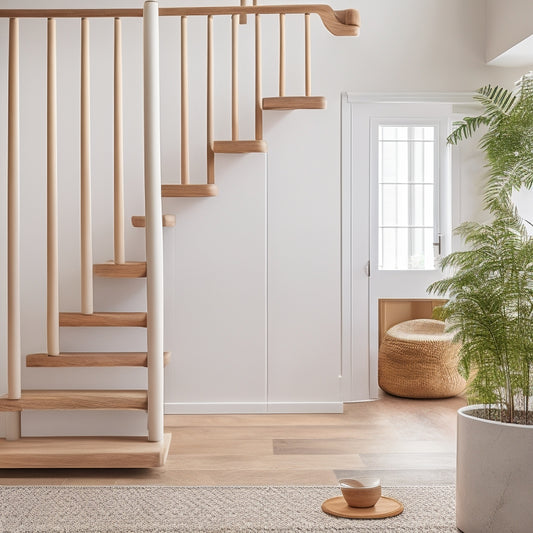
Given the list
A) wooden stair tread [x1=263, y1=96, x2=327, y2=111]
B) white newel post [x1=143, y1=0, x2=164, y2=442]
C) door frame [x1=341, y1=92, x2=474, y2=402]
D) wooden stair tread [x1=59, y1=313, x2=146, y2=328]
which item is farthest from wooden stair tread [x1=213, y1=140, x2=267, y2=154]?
wooden stair tread [x1=59, y1=313, x2=146, y2=328]

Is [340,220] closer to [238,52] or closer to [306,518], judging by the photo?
[238,52]

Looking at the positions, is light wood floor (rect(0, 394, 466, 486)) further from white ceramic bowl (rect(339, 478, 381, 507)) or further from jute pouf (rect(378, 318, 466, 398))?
white ceramic bowl (rect(339, 478, 381, 507))

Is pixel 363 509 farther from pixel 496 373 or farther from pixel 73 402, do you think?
pixel 73 402

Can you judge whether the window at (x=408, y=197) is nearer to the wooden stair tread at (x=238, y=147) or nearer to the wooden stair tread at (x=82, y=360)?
the wooden stair tread at (x=238, y=147)

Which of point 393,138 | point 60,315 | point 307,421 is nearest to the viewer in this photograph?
point 60,315

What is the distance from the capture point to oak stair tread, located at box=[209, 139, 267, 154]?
173 inches

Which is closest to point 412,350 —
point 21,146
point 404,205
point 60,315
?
point 404,205

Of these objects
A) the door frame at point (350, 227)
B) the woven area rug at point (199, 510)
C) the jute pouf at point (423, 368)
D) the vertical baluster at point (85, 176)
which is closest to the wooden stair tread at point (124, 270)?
the vertical baluster at point (85, 176)

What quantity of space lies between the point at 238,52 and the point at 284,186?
0.89 m

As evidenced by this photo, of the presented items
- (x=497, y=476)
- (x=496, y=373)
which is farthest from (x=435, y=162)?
(x=497, y=476)

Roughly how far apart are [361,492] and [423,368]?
2361 millimetres

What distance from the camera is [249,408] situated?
481 cm

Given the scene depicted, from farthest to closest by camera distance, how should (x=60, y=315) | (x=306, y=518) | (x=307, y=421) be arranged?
(x=307, y=421)
(x=60, y=315)
(x=306, y=518)

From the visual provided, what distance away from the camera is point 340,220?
4867 mm
